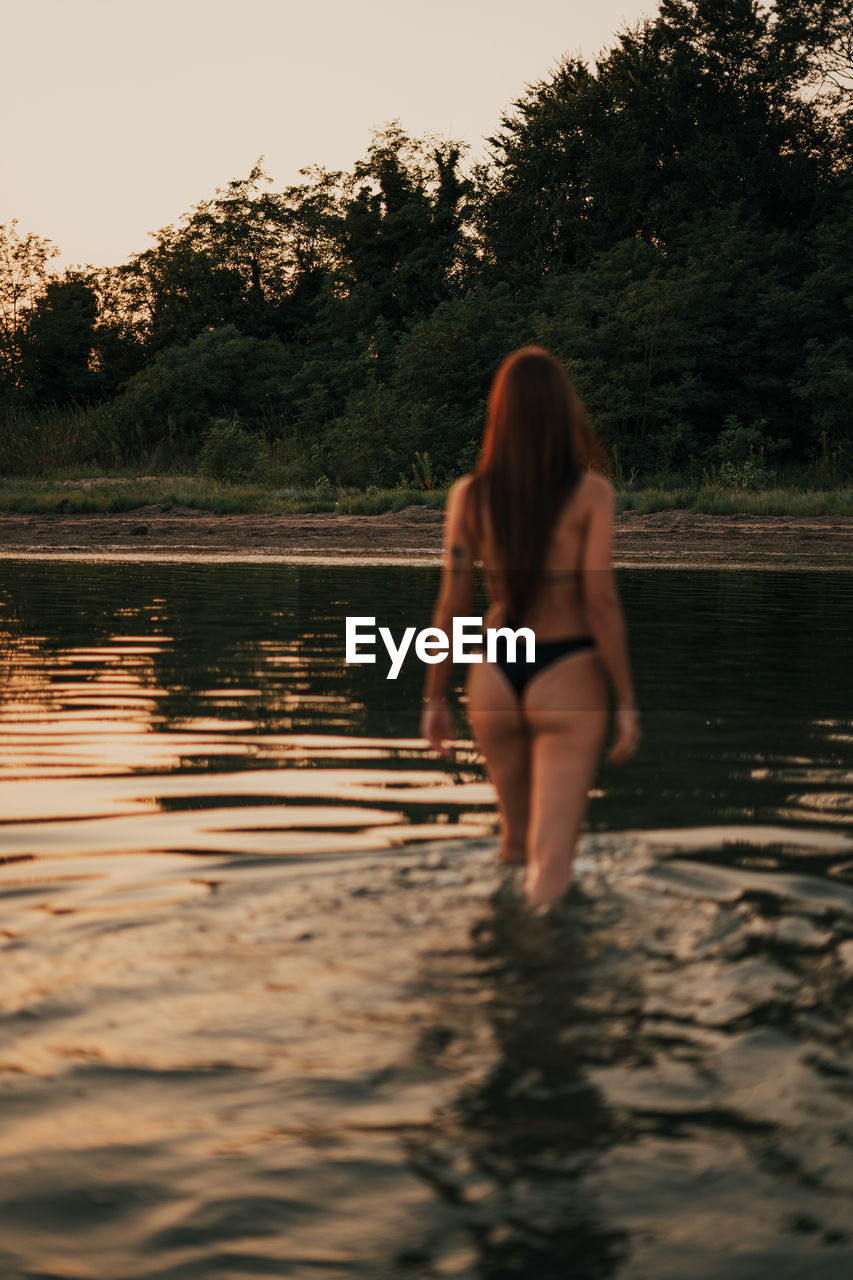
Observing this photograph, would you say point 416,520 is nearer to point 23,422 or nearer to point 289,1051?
point 23,422

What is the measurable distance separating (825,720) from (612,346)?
33358 millimetres

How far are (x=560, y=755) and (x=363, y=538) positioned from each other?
2344cm

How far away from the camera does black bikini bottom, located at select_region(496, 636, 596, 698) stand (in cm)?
475

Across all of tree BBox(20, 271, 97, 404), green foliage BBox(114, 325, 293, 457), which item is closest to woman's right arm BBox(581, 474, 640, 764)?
green foliage BBox(114, 325, 293, 457)

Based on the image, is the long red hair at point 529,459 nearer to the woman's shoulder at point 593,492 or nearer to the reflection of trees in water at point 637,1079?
the woman's shoulder at point 593,492

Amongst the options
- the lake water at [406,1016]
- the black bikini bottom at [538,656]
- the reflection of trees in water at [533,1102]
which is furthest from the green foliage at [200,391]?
the reflection of trees in water at [533,1102]

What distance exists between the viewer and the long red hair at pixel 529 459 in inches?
180

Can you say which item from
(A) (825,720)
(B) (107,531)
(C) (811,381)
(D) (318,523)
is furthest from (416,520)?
(A) (825,720)

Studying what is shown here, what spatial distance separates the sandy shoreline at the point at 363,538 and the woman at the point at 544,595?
17.9m

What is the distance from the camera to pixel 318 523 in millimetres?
29891

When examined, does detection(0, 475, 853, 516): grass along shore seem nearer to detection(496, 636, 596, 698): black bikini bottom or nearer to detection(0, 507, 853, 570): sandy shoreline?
detection(0, 507, 853, 570): sandy shoreline

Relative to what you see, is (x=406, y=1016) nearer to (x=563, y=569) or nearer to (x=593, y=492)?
(x=563, y=569)

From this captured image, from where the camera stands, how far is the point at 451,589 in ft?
16.3

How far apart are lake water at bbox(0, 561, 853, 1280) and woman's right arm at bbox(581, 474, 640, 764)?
0.84 meters
